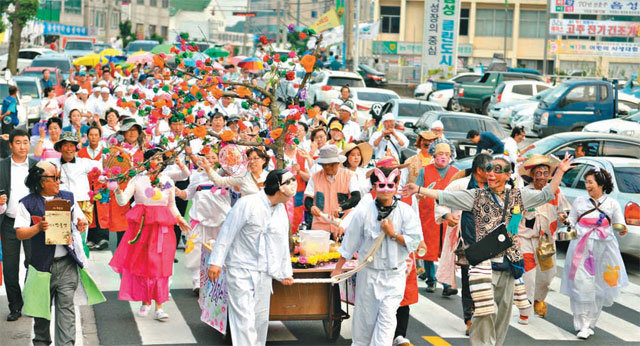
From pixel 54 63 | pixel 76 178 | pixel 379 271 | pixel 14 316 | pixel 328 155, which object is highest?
pixel 54 63

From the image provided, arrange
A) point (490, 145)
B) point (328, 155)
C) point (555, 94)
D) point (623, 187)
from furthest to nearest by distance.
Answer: point (555, 94), point (490, 145), point (623, 187), point (328, 155)

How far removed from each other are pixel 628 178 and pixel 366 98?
16693 mm

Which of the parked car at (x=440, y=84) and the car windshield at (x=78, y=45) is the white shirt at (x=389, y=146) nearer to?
the parked car at (x=440, y=84)

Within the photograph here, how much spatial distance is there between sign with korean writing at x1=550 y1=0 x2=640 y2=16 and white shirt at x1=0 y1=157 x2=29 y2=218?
39943 mm

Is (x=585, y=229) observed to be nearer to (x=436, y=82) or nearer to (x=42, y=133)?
(x=42, y=133)

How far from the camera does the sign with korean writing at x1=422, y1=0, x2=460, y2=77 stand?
4075cm

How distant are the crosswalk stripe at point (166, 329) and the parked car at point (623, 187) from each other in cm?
594

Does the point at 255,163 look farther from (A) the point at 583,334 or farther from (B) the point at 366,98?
(B) the point at 366,98

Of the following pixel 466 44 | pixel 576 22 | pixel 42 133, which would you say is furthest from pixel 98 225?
pixel 466 44

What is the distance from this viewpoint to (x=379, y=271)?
811cm

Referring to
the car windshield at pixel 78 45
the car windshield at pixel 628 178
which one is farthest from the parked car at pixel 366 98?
the car windshield at pixel 78 45

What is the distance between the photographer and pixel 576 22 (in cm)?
4900

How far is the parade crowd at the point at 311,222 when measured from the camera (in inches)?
318

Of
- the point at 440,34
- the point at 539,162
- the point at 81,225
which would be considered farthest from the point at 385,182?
the point at 440,34
